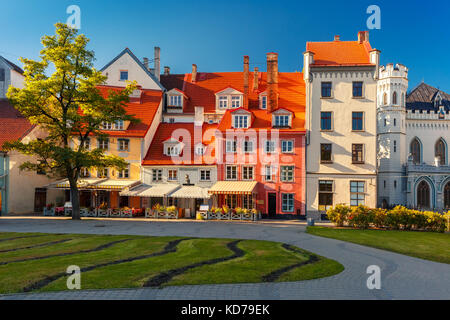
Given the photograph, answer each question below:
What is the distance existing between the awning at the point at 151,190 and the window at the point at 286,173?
10.5 m

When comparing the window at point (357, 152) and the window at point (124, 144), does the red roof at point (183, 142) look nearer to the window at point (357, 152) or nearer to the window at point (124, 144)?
the window at point (124, 144)

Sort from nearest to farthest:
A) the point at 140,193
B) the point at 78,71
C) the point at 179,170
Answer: the point at 78,71, the point at 140,193, the point at 179,170

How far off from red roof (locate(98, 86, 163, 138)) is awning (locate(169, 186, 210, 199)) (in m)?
7.46

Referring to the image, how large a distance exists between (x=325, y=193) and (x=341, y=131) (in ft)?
20.7

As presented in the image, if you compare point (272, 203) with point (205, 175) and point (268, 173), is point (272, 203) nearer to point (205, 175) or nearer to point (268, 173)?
point (268, 173)

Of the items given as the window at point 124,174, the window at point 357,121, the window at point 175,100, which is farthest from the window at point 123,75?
the window at point 357,121

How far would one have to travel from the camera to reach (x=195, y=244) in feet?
56.0

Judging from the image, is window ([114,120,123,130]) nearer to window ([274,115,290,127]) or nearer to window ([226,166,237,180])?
window ([226,166,237,180])

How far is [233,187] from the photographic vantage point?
1296 inches

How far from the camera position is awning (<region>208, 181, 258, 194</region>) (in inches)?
1257

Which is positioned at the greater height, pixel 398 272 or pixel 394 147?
pixel 394 147
